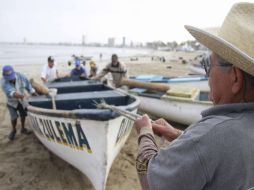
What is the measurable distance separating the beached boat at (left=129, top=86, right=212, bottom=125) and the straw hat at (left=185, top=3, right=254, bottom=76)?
5.49 m

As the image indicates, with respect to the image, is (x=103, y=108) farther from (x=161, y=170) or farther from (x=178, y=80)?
(x=178, y=80)

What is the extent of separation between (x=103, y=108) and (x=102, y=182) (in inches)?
44.1

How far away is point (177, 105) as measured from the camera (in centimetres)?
704

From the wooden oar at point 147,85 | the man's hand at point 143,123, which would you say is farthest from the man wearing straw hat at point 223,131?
the wooden oar at point 147,85

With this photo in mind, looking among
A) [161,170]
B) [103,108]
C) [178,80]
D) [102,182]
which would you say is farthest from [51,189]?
[178,80]

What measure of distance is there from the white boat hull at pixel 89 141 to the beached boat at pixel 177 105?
8.90 ft

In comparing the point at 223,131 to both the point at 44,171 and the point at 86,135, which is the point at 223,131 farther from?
the point at 44,171

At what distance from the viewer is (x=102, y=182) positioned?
13.6 feet

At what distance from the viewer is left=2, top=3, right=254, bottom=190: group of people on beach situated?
41.3 inches

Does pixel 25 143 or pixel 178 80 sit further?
pixel 178 80

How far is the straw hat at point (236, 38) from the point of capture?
110 cm

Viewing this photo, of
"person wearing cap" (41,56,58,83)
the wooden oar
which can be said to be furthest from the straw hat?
"person wearing cap" (41,56,58,83)

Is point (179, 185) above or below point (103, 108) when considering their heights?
above

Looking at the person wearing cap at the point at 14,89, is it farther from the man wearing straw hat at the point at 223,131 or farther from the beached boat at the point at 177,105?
the man wearing straw hat at the point at 223,131
